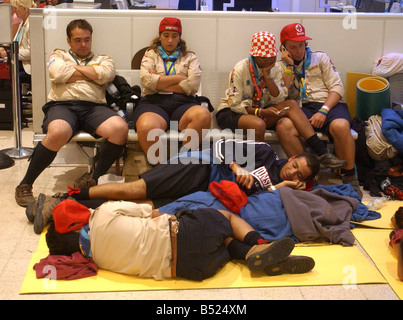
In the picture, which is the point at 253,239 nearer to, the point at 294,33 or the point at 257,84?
the point at 257,84

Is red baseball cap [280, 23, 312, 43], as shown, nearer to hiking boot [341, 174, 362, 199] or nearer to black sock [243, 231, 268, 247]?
hiking boot [341, 174, 362, 199]

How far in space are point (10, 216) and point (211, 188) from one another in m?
1.35

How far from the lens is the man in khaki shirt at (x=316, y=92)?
467cm

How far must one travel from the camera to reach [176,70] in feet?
15.7

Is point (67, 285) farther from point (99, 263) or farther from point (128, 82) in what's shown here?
point (128, 82)

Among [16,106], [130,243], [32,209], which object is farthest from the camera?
[16,106]

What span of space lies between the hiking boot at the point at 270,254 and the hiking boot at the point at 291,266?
0.18 ft

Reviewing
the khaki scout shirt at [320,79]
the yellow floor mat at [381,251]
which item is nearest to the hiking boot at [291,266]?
the yellow floor mat at [381,251]

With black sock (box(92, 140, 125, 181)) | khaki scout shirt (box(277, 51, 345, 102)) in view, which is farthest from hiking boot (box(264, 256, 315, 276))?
khaki scout shirt (box(277, 51, 345, 102))

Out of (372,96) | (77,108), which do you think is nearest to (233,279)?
(77,108)

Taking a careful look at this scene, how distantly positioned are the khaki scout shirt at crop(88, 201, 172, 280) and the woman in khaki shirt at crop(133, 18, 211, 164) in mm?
1331

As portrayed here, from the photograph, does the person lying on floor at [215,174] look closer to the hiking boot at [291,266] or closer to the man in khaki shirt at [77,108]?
the man in khaki shirt at [77,108]

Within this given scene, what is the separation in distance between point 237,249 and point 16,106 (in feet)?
9.34

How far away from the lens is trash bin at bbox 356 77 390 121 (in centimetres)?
500
